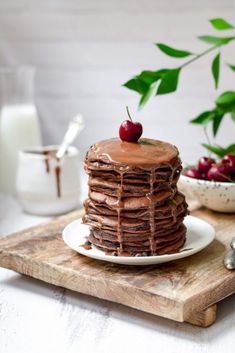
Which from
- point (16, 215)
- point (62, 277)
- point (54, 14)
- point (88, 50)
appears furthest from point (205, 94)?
point (62, 277)

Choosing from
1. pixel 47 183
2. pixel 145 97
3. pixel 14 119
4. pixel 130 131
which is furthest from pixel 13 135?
pixel 130 131

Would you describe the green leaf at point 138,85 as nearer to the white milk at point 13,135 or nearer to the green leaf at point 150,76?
the green leaf at point 150,76

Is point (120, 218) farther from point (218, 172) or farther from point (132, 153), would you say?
point (218, 172)

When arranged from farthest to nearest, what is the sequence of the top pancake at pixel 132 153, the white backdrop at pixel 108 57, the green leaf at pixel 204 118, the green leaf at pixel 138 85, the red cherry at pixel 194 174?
the white backdrop at pixel 108 57, the green leaf at pixel 204 118, the red cherry at pixel 194 174, the green leaf at pixel 138 85, the top pancake at pixel 132 153

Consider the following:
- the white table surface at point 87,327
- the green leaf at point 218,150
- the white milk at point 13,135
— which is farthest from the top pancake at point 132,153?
the white milk at point 13,135

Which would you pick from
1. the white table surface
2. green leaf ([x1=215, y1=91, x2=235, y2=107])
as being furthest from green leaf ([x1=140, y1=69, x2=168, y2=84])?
the white table surface

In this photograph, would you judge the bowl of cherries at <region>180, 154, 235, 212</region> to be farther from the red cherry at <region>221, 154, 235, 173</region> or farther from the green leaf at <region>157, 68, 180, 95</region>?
the green leaf at <region>157, 68, 180, 95</region>

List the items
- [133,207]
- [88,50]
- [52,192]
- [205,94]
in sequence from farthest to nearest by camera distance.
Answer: [88,50]
[205,94]
[52,192]
[133,207]

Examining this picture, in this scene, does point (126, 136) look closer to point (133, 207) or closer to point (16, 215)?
point (133, 207)
